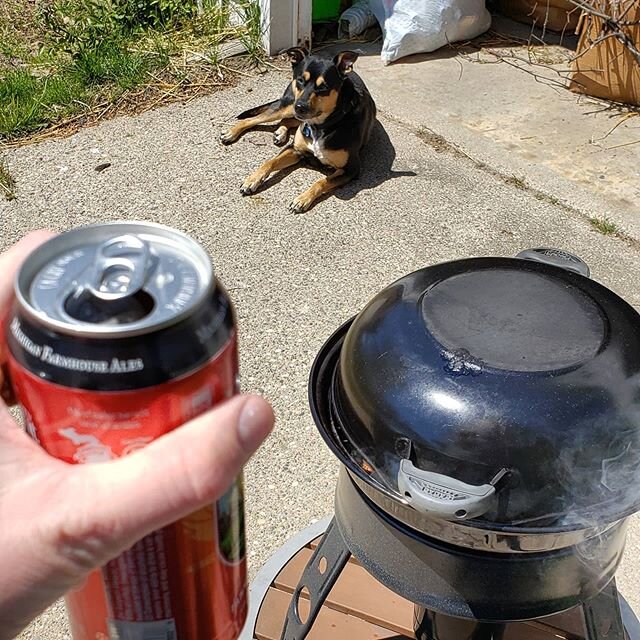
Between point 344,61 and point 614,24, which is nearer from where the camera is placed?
point 344,61

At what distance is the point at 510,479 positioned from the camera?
1.42 metres

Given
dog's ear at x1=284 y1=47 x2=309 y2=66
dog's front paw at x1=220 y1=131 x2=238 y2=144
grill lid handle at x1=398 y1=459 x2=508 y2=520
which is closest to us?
grill lid handle at x1=398 y1=459 x2=508 y2=520

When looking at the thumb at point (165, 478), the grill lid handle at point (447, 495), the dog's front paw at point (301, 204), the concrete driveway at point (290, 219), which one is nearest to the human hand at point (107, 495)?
the thumb at point (165, 478)

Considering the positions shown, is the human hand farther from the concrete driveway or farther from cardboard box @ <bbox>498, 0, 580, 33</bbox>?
cardboard box @ <bbox>498, 0, 580, 33</bbox>

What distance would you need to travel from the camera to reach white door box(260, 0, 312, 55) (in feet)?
16.8

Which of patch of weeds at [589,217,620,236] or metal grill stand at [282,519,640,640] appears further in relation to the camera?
patch of weeds at [589,217,620,236]

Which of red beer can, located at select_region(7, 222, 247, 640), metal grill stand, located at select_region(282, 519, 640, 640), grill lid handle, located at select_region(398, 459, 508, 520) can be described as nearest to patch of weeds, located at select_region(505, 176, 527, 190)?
metal grill stand, located at select_region(282, 519, 640, 640)

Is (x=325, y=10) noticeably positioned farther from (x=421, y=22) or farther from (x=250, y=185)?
(x=250, y=185)

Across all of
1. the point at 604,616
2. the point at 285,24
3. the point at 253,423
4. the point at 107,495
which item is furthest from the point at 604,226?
the point at 107,495

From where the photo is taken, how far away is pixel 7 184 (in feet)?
13.3

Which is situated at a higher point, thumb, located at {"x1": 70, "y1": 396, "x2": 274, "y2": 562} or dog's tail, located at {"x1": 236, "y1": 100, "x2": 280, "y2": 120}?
thumb, located at {"x1": 70, "y1": 396, "x2": 274, "y2": 562}

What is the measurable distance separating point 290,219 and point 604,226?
5.18 ft

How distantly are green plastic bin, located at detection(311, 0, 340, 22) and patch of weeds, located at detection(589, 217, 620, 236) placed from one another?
→ 2.77 m

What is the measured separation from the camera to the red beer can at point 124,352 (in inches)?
33.8
